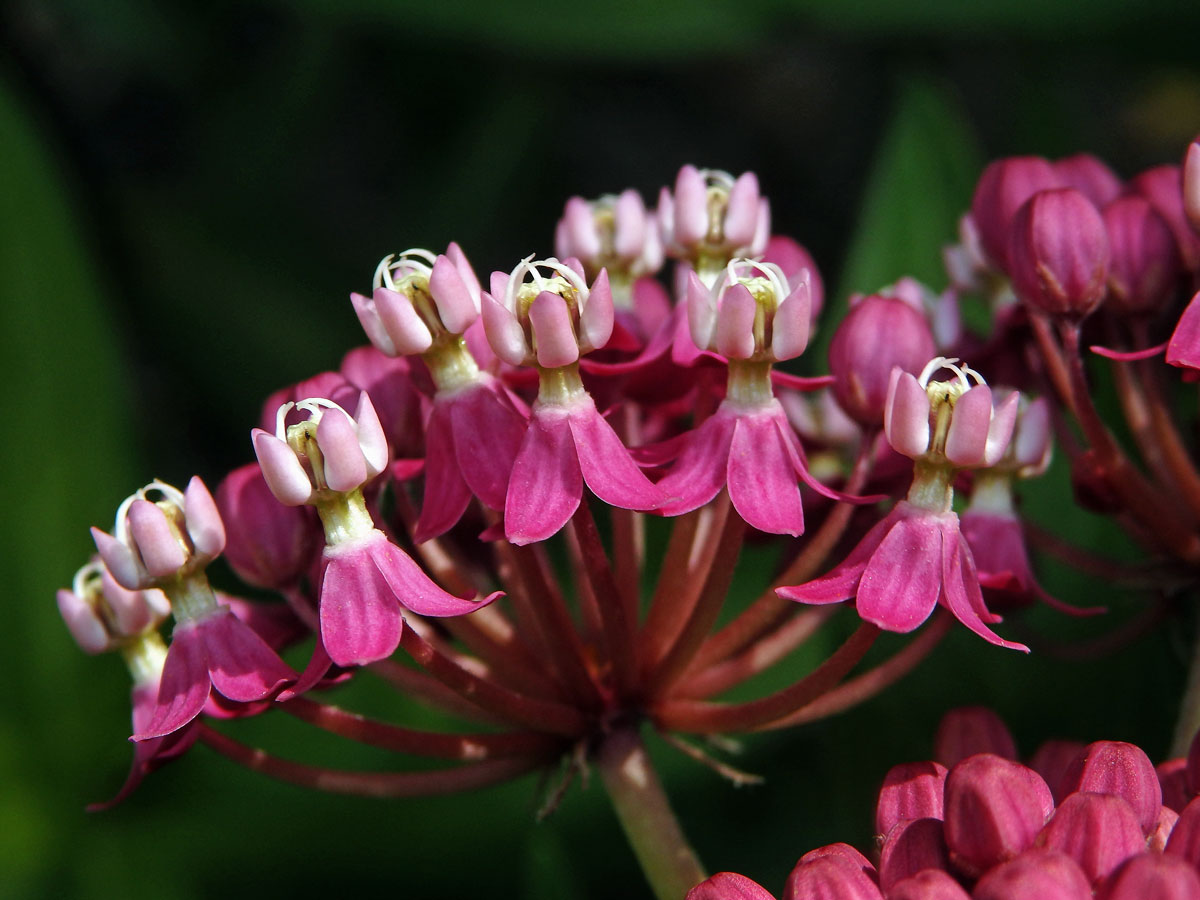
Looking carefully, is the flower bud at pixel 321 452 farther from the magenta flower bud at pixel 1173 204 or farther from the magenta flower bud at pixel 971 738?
the magenta flower bud at pixel 1173 204

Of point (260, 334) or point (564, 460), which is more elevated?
point (260, 334)

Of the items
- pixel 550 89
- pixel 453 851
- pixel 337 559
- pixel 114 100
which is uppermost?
pixel 114 100

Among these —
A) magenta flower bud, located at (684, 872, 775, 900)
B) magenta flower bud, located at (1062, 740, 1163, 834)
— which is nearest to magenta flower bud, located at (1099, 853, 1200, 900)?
magenta flower bud, located at (1062, 740, 1163, 834)

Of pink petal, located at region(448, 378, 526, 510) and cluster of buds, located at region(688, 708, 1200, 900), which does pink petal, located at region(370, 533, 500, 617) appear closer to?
pink petal, located at region(448, 378, 526, 510)

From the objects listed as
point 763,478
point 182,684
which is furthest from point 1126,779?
point 182,684

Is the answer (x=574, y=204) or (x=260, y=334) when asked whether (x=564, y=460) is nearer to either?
(x=574, y=204)

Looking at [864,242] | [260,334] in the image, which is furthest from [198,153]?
[864,242]

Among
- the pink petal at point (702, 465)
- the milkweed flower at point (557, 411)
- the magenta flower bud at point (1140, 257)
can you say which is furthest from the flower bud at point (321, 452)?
the magenta flower bud at point (1140, 257)
